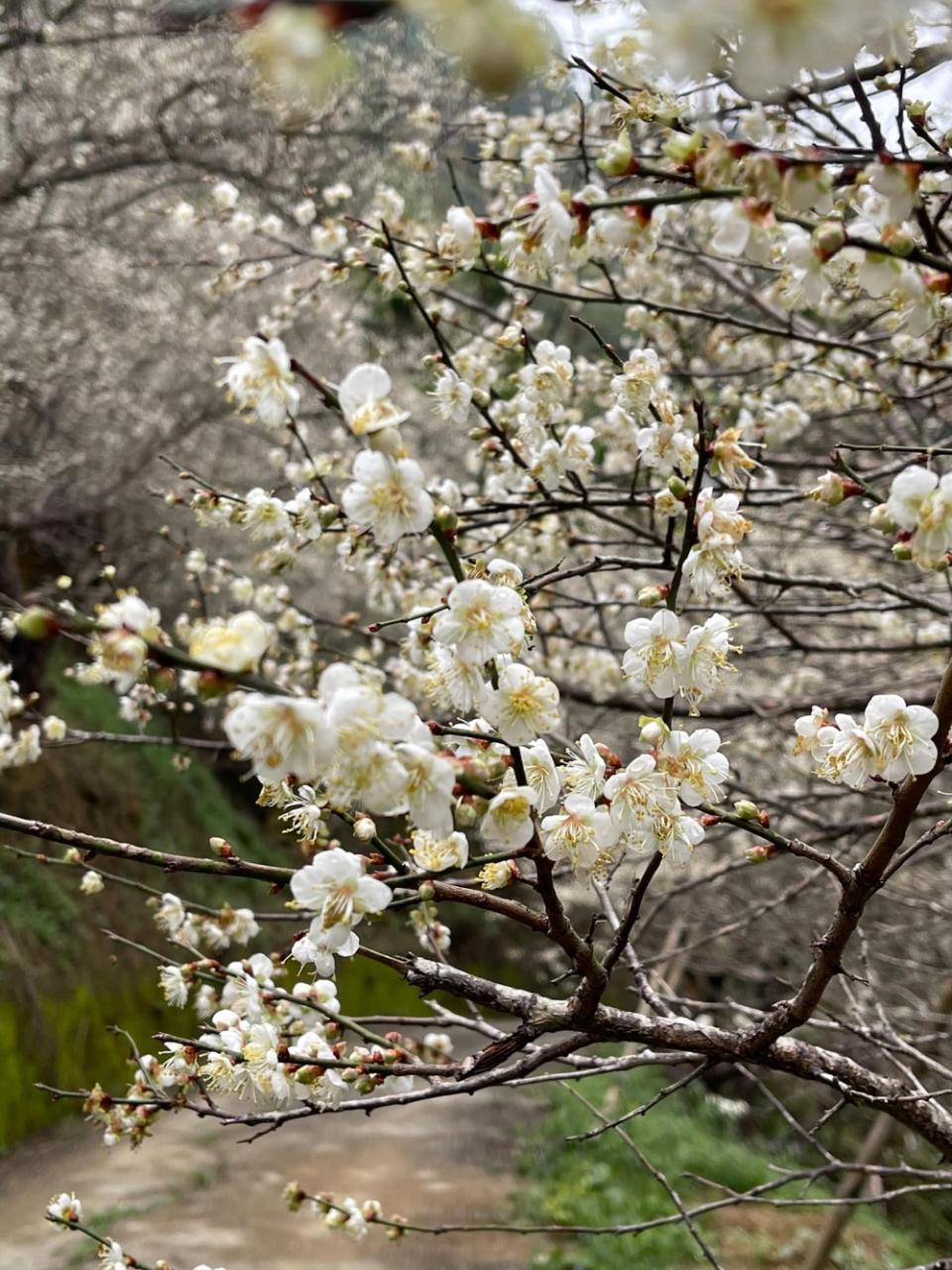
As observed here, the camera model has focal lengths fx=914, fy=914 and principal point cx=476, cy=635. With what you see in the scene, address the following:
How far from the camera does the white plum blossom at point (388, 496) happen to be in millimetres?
922

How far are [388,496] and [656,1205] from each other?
6367mm

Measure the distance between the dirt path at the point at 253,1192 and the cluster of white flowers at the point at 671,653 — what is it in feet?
15.0

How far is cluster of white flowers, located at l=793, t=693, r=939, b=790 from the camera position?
113cm

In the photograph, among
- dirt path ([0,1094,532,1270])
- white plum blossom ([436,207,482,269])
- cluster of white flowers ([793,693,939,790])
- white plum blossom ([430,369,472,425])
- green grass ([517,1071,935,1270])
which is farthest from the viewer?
green grass ([517,1071,935,1270])

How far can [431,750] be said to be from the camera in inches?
34.2

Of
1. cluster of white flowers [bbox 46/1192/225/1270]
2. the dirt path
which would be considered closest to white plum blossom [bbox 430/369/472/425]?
cluster of white flowers [bbox 46/1192/225/1270]

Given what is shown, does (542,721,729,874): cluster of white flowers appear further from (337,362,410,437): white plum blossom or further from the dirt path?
the dirt path

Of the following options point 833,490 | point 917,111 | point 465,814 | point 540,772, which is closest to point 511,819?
point 465,814

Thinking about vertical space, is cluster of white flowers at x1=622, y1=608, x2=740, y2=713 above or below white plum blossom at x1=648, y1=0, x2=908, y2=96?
below

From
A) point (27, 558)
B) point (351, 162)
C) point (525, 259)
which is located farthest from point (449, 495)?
point (27, 558)

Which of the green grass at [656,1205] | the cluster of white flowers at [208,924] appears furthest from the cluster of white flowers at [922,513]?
the green grass at [656,1205]

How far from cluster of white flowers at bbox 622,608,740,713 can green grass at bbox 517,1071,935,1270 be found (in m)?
4.91

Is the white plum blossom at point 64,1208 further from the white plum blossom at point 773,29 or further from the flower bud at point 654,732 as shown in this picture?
the white plum blossom at point 773,29

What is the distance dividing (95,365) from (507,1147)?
6945 millimetres
